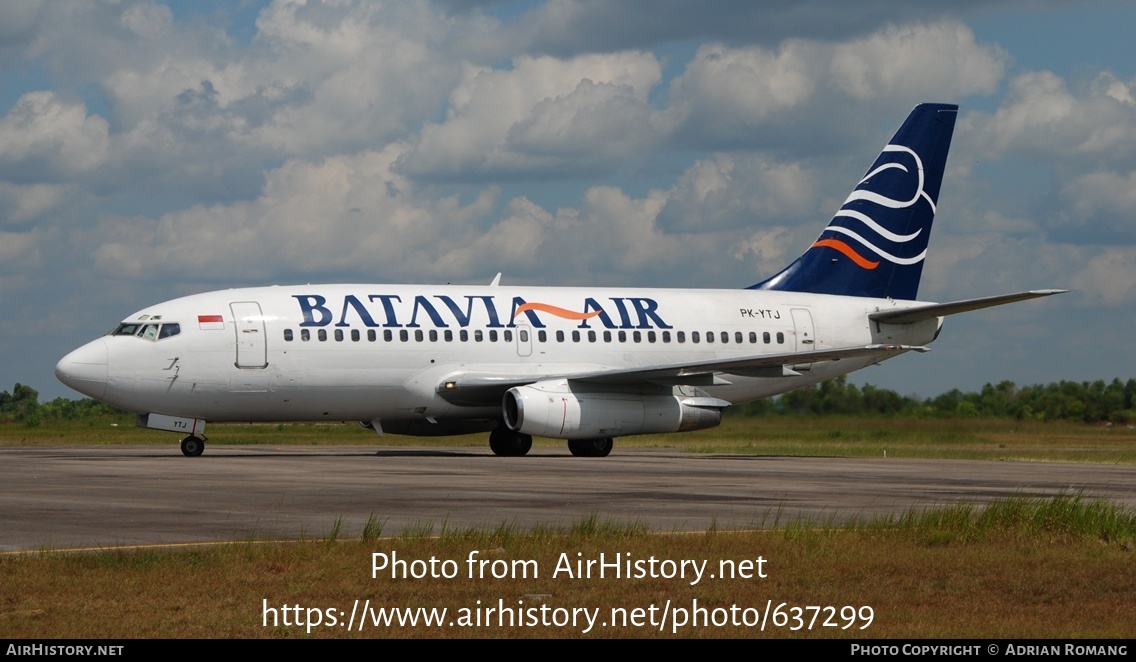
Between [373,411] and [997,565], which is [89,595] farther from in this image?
[373,411]

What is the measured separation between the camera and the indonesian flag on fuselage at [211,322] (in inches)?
1300

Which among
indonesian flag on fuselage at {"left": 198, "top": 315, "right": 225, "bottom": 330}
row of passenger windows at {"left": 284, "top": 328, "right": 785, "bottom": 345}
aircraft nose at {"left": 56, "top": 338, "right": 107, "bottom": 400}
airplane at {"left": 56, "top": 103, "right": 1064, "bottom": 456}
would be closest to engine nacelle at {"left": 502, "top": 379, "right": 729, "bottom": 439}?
airplane at {"left": 56, "top": 103, "right": 1064, "bottom": 456}

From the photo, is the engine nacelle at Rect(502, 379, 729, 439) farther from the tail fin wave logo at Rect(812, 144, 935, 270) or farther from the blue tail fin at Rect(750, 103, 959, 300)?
the tail fin wave logo at Rect(812, 144, 935, 270)

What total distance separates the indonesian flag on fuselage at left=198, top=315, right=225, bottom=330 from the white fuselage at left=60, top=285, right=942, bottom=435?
1.3 inches

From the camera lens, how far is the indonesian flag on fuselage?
33031 mm

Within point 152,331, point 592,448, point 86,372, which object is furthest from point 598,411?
point 86,372

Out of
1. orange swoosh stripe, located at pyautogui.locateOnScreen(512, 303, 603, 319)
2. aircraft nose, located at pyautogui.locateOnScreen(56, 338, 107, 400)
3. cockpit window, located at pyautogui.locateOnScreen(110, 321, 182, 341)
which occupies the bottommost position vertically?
aircraft nose, located at pyautogui.locateOnScreen(56, 338, 107, 400)

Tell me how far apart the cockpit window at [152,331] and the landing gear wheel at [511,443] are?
326 inches

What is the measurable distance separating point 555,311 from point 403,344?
4514 millimetres

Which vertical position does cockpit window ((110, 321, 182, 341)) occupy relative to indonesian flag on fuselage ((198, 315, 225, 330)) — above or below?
below

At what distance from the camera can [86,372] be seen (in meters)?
32.2

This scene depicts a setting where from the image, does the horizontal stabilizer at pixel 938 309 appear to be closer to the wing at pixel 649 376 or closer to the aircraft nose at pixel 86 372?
the wing at pixel 649 376

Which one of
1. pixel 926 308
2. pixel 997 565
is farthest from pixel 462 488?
pixel 926 308

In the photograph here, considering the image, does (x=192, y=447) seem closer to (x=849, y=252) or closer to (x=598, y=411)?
(x=598, y=411)
